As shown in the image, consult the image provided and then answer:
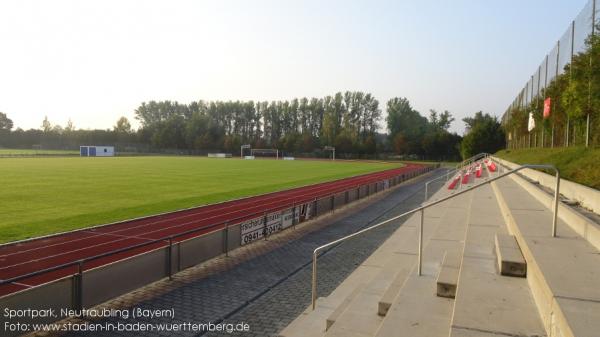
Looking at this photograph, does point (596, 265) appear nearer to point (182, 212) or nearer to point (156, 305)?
point (156, 305)

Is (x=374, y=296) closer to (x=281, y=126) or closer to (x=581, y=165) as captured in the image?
(x=581, y=165)

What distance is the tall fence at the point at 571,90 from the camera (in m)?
13.8

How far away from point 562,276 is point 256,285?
265 inches

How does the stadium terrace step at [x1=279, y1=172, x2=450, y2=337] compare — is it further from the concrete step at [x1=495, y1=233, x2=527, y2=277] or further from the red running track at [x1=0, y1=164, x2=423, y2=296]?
the red running track at [x1=0, y1=164, x2=423, y2=296]

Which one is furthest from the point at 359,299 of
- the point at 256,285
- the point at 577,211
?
the point at 577,211

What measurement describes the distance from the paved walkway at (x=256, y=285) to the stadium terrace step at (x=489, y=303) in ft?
11.5

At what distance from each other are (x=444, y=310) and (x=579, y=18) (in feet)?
71.3

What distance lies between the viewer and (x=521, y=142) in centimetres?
4244

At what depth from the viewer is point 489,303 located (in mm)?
4961

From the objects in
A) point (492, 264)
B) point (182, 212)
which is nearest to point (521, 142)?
point (182, 212)

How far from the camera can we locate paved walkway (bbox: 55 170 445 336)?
315 inches

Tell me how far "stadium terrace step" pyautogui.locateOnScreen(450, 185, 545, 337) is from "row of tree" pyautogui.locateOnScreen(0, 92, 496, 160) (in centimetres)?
9666

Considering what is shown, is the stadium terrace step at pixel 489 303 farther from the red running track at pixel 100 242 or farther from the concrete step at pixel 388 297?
the red running track at pixel 100 242

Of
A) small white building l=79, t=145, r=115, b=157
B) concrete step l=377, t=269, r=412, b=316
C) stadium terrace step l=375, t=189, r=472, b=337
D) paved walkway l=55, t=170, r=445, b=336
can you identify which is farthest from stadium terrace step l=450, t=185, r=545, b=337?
small white building l=79, t=145, r=115, b=157
